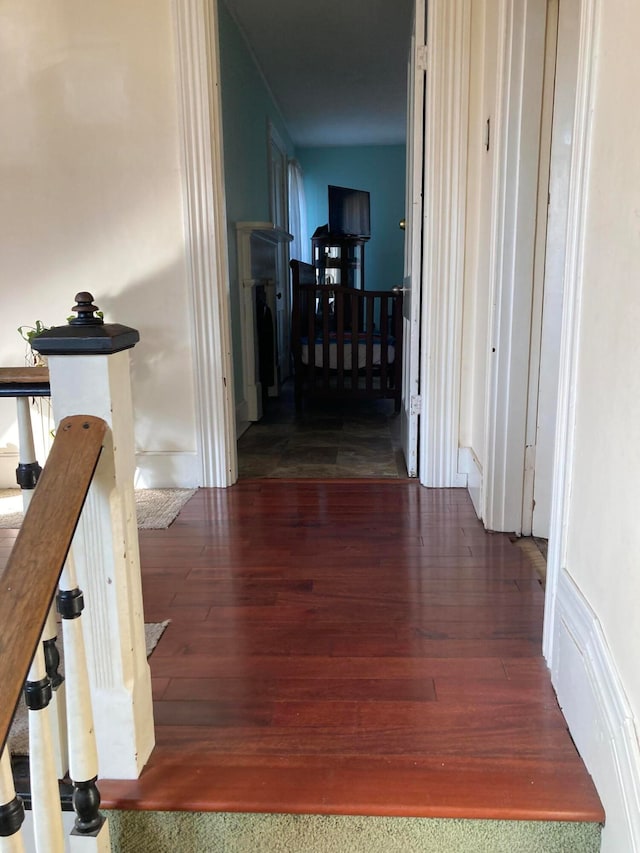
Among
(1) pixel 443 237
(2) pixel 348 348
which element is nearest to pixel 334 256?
(2) pixel 348 348

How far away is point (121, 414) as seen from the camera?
46.9 inches

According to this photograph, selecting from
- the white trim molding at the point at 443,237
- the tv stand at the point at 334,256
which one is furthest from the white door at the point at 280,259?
the white trim molding at the point at 443,237

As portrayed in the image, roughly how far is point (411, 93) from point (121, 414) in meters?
2.63

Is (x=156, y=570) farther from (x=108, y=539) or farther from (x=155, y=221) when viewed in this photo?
(x=155, y=221)

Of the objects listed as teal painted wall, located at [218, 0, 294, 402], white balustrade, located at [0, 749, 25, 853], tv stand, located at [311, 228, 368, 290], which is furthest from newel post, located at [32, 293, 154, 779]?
tv stand, located at [311, 228, 368, 290]

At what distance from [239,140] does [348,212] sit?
2934 mm

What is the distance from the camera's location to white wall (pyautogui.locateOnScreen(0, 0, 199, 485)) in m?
2.79

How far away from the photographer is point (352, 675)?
5.23 ft

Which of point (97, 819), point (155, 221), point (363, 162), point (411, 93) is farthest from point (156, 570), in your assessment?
point (363, 162)

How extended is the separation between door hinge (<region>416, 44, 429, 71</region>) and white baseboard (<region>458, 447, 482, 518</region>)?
5.31 ft

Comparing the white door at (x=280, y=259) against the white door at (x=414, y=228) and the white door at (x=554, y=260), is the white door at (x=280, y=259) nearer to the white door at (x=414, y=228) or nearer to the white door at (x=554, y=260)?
the white door at (x=414, y=228)

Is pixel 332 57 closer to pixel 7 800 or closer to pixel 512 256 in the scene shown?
pixel 512 256

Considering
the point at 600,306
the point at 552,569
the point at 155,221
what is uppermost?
the point at 155,221

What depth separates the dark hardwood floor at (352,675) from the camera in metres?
1.24
